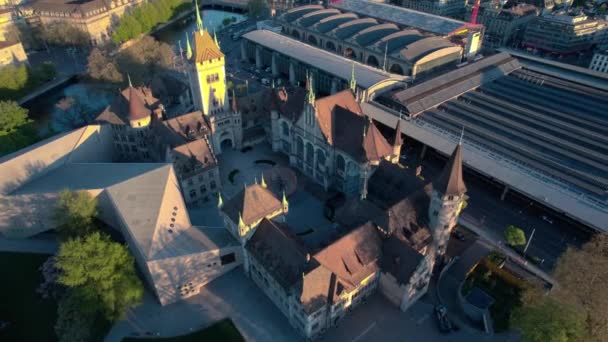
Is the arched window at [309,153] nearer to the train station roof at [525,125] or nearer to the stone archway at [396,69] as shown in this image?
the train station roof at [525,125]

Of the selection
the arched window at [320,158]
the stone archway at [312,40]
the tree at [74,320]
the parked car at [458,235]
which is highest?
the stone archway at [312,40]

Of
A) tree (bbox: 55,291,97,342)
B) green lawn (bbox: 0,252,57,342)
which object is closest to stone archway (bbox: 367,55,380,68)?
green lawn (bbox: 0,252,57,342)

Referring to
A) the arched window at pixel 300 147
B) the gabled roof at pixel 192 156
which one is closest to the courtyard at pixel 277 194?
the arched window at pixel 300 147

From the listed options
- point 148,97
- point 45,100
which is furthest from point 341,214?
point 45,100

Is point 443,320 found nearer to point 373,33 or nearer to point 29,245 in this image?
point 29,245

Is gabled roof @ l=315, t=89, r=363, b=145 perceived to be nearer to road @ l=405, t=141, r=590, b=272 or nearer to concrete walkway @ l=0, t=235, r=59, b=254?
road @ l=405, t=141, r=590, b=272
